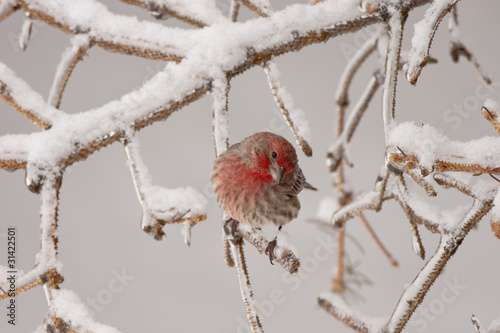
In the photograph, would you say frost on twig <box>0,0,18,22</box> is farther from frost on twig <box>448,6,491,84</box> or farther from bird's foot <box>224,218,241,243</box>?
frost on twig <box>448,6,491,84</box>

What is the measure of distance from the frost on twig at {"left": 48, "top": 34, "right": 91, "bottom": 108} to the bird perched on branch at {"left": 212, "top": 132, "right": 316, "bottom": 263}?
44 centimetres

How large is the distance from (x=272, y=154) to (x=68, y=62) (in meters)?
0.57

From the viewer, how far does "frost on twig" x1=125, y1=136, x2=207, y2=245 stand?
989 millimetres

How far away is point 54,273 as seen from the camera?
3.15 ft

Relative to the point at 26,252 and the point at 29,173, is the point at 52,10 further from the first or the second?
the point at 26,252

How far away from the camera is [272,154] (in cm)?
122

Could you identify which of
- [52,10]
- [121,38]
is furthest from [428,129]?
[52,10]

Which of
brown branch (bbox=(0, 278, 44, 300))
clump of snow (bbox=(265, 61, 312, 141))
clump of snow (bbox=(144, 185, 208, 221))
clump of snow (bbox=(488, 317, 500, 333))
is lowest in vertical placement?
clump of snow (bbox=(488, 317, 500, 333))

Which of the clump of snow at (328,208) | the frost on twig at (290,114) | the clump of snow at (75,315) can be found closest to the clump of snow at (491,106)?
the frost on twig at (290,114)

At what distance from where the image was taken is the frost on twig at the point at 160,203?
989 millimetres

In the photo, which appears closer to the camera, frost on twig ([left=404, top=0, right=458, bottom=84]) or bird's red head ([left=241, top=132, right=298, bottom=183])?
frost on twig ([left=404, top=0, right=458, bottom=84])

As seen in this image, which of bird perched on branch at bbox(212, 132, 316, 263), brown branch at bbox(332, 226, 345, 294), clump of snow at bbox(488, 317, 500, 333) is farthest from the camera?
brown branch at bbox(332, 226, 345, 294)

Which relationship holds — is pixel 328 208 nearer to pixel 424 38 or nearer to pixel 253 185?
pixel 253 185

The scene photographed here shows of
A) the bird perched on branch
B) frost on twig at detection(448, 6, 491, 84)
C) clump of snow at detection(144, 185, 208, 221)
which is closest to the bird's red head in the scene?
the bird perched on branch
